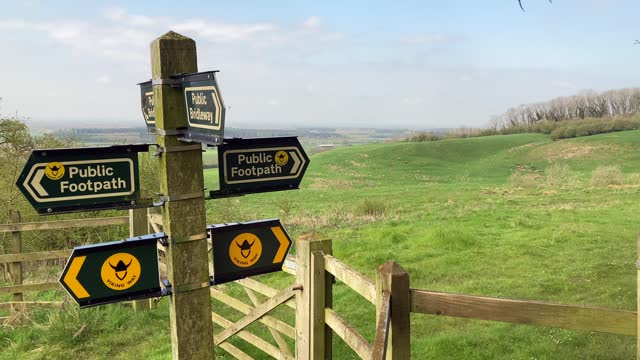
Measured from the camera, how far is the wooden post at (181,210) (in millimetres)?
2959

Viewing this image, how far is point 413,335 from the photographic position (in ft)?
20.7

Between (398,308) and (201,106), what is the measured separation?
1.62 metres

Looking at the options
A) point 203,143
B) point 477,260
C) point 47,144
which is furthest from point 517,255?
point 47,144

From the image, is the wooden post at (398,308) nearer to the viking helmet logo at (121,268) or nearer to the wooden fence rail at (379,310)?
the wooden fence rail at (379,310)

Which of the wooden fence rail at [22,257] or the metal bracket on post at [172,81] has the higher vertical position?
the metal bracket on post at [172,81]

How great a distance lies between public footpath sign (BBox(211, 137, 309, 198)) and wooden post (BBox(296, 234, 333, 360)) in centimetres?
99

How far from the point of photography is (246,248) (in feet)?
11.3

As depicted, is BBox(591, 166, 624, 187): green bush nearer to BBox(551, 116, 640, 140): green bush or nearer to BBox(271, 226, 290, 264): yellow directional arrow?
BBox(271, 226, 290, 264): yellow directional arrow

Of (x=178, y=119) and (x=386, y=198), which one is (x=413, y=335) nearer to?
(x=178, y=119)

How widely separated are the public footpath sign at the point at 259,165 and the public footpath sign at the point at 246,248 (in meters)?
0.29

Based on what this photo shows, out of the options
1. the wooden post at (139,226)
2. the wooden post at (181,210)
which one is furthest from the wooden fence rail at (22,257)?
the wooden post at (181,210)

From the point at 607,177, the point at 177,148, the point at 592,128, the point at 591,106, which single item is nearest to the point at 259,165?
the point at 177,148

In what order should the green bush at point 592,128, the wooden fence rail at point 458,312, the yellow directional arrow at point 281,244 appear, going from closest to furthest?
the wooden fence rail at point 458,312, the yellow directional arrow at point 281,244, the green bush at point 592,128

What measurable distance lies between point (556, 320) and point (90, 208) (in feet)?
9.14
